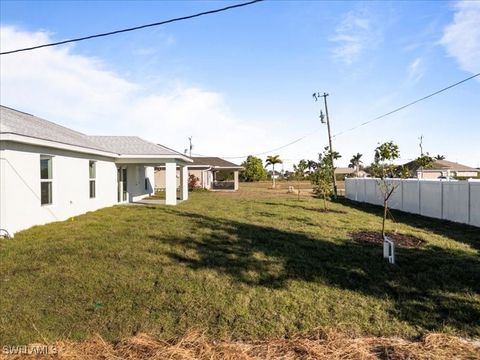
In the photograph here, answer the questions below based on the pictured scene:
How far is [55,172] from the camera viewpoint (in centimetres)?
1327

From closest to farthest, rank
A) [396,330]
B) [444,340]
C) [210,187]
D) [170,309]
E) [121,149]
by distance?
[444,340] → [396,330] → [170,309] → [121,149] → [210,187]

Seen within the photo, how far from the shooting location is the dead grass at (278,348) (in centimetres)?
436

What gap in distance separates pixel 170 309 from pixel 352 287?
2998 millimetres

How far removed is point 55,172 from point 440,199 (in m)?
14.7

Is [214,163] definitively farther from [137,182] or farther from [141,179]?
[137,182]

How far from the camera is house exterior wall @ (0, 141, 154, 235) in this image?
34.3ft

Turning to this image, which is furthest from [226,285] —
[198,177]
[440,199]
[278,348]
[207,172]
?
[207,172]

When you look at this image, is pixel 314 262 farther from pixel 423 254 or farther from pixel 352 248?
pixel 423 254

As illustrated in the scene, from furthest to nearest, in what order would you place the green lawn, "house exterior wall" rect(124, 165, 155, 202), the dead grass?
"house exterior wall" rect(124, 165, 155, 202)
the green lawn
the dead grass

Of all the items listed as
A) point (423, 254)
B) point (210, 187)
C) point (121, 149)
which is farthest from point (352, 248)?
point (210, 187)

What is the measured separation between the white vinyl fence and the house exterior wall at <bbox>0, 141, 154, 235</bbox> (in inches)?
420

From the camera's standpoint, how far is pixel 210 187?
4522cm

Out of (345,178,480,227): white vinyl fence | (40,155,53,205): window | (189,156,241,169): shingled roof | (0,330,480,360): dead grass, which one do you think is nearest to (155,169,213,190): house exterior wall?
(189,156,241,169): shingled roof

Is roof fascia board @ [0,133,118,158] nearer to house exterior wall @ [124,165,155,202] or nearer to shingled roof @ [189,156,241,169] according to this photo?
house exterior wall @ [124,165,155,202]
